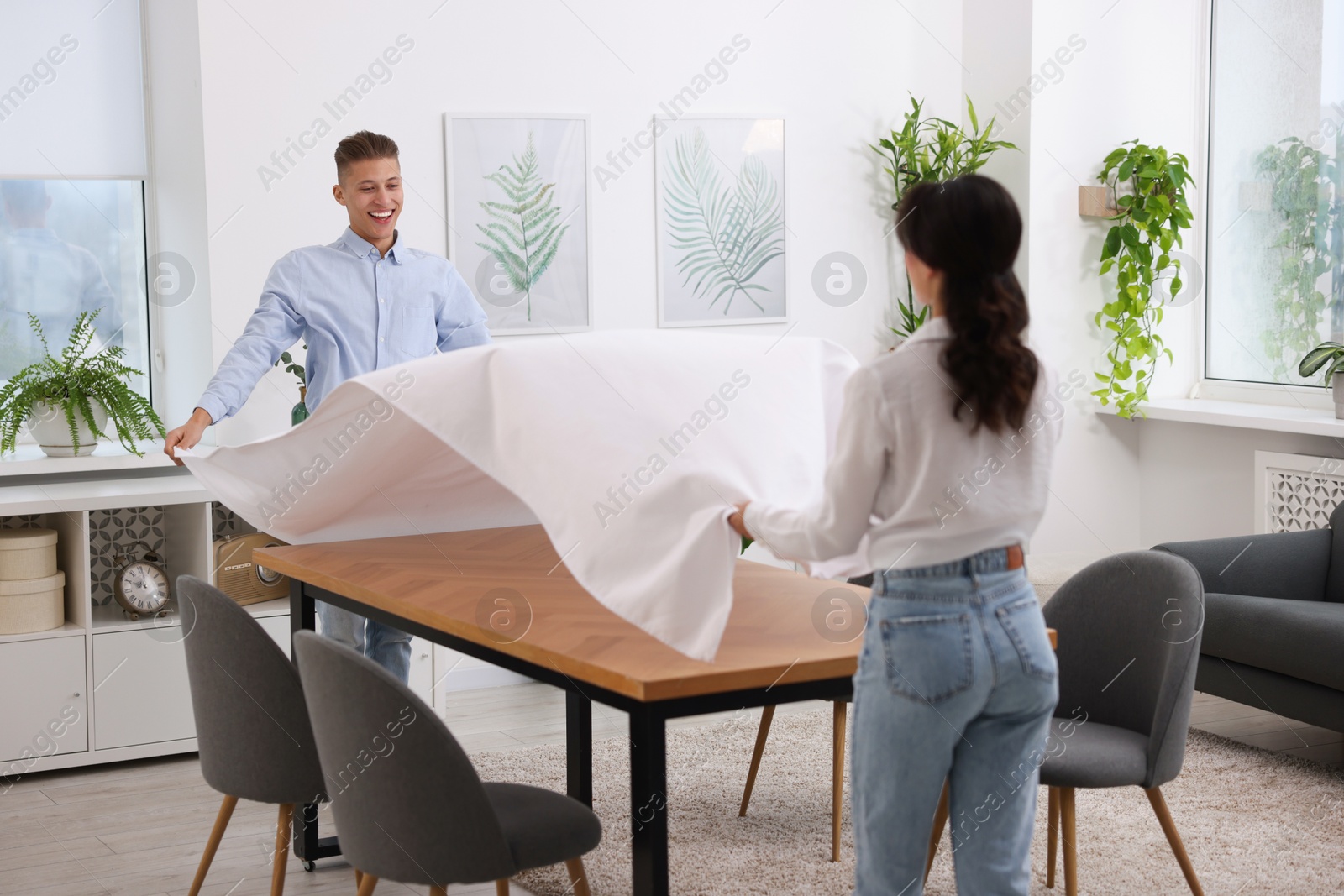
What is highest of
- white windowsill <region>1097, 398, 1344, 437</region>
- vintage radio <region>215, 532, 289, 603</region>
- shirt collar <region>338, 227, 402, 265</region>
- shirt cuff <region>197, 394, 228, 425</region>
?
shirt collar <region>338, 227, 402, 265</region>

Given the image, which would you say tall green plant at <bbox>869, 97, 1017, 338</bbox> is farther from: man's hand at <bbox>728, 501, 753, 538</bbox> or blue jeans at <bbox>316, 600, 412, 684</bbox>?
man's hand at <bbox>728, 501, 753, 538</bbox>

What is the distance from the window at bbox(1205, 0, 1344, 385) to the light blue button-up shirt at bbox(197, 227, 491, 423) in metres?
3.34

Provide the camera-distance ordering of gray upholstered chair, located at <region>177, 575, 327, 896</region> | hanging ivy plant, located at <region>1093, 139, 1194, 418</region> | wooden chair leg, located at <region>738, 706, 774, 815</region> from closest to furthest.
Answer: gray upholstered chair, located at <region>177, 575, 327, 896</region>
wooden chair leg, located at <region>738, 706, 774, 815</region>
hanging ivy plant, located at <region>1093, 139, 1194, 418</region>

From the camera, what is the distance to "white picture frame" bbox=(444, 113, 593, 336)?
4.68 meters

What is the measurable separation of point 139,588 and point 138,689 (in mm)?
310

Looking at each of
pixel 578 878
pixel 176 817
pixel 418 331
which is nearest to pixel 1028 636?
pixel 578 878

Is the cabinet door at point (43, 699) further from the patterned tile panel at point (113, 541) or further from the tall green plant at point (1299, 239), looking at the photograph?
the tall green plant at point (1299, 239)

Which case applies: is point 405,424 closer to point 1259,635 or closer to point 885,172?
point 1259,635

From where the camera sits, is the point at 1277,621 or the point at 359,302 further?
→ the point at 1277,621

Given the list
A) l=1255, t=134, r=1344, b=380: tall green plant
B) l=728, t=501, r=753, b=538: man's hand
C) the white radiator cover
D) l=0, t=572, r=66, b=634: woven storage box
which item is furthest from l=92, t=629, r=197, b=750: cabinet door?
l=1255, t=134, r=1344, b=380: tall green plant

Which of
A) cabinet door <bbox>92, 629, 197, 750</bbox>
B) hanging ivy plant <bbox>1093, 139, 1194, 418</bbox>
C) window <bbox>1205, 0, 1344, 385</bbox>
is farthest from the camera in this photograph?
hanging ivy plant <bbox>1093, 139, 1194, 418</bbox>

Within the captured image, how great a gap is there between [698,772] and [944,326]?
2.37 m

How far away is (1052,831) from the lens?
2.87 metres

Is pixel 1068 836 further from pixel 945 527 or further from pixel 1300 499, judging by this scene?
pixel 1300 499
